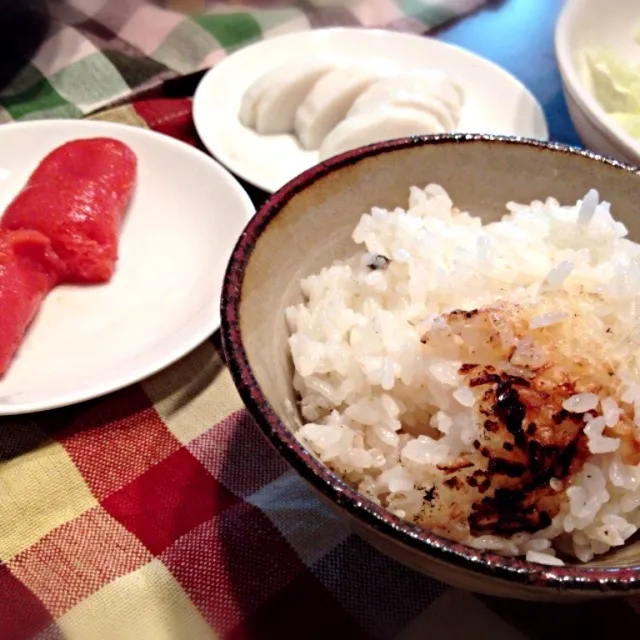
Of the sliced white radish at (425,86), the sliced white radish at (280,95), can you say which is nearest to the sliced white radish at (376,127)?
the sliced white radish at (425,86)

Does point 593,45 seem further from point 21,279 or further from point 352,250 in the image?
point 21,279

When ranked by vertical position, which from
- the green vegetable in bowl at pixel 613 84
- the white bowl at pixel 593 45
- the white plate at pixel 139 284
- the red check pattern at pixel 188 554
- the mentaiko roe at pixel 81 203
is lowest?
the red check pattern at pixel 188 554

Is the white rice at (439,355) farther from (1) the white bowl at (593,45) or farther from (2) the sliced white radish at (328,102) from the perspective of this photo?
(2) the sliced white radish at (328,102)

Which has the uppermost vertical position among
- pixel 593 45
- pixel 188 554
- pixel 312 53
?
pixel 593 45

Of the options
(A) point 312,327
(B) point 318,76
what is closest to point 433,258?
(A) point 312,327

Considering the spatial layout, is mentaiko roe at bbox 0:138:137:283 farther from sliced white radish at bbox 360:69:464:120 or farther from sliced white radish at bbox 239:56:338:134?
sliced white radish at bbox 360:69:464:120

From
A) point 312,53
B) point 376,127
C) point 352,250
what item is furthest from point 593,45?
point 352,250

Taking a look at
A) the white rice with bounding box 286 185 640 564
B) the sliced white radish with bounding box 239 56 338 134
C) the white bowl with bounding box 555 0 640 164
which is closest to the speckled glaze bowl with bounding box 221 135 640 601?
the white rice with bounding box 286 185 640 564
